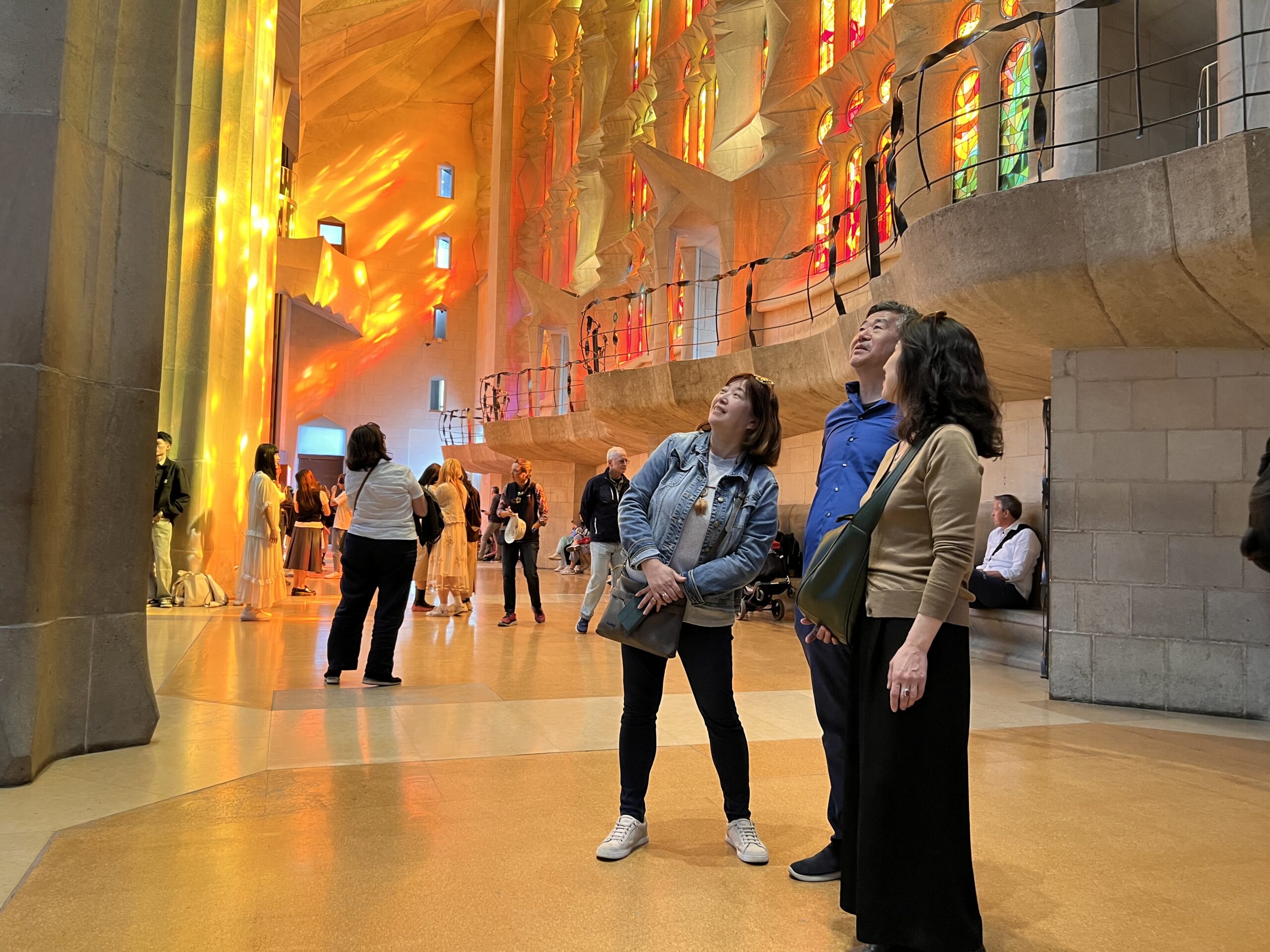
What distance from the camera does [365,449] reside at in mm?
6441

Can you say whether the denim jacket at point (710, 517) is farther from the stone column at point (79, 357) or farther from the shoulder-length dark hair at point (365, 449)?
the shoulder-length dark hair at point (365, 449)

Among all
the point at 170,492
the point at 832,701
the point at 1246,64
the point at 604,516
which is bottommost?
the point at 832,701

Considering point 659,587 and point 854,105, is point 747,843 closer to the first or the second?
point 659,587

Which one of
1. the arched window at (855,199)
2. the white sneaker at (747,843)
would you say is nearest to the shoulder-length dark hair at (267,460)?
the white sneaker at (747,843)

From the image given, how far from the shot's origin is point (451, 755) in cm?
461

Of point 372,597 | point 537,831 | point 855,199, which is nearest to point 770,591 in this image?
point 372,597

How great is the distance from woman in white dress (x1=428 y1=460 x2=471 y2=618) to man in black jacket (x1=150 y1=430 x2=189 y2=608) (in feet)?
8.78

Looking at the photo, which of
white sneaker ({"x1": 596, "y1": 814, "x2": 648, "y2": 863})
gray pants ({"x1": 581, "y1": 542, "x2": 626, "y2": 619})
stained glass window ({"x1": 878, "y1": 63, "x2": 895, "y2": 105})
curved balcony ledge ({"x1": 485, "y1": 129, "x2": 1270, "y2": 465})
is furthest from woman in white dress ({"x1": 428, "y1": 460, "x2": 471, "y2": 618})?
stained glass window ({"x1": 878, "y1": 63, "x2": 895, "y2": 105})

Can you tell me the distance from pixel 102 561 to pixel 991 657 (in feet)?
22.1

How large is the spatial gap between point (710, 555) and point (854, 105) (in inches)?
572

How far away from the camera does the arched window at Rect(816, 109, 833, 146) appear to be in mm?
16623

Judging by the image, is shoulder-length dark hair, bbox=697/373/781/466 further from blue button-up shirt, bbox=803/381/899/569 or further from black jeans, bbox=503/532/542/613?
black jeans, bbox=503/532/542/613

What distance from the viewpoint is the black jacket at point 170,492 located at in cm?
1037

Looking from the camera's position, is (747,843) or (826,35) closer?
(747,843)
